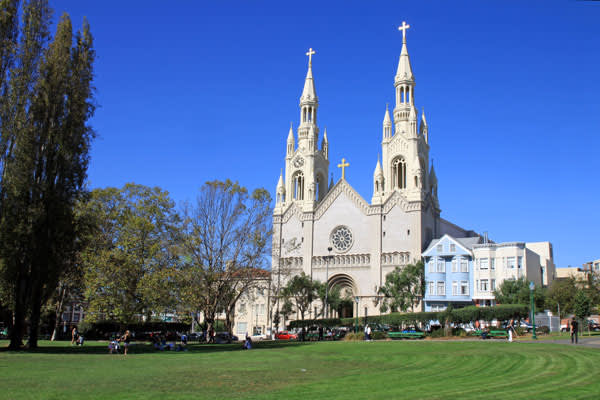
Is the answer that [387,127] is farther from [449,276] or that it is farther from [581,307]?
[581,307]

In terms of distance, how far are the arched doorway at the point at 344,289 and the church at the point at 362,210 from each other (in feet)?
0.47

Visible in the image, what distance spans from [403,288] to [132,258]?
118ft

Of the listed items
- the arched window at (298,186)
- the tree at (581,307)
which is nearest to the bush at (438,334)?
the tree at (581,307)

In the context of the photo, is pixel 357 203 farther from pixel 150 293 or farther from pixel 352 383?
pixel 352 383

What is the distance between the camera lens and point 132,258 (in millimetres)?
40250

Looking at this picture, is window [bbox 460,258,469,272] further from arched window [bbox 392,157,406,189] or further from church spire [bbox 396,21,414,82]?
church spire [bbox 396,21,414,82]

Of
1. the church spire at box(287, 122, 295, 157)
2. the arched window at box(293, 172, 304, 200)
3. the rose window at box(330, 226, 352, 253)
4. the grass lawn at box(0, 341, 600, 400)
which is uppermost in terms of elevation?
the church spire at box(287, 122, 295, 157)

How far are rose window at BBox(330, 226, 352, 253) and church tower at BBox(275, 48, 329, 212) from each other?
5995mm

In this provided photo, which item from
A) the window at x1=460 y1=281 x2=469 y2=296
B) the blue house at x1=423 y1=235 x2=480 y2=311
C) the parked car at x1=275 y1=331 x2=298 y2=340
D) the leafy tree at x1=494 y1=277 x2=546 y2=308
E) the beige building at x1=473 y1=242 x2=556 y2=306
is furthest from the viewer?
the blue house at x1=423 y1=235 x2=480 y2=311

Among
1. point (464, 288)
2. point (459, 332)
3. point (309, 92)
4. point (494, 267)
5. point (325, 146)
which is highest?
point (309, 92)

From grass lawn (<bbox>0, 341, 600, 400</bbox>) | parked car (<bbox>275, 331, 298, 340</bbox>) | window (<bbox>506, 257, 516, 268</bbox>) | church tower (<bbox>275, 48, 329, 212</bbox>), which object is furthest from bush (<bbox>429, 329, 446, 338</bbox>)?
church tower (<bbox>275, 48, 329, 212</bbox>)

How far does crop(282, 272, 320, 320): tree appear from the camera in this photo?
67750 millimetres

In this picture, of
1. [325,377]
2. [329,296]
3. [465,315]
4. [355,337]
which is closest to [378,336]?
[355,337]

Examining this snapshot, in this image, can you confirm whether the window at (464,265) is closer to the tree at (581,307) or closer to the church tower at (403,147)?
the church tower at (403,147)
